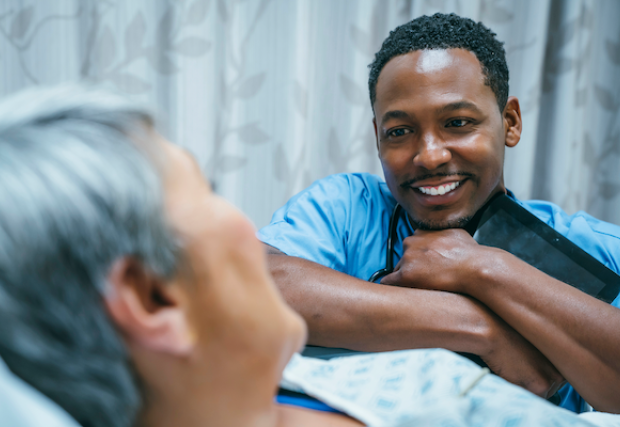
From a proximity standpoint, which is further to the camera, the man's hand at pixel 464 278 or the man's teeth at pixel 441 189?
the man's teeth at pixel 441 189

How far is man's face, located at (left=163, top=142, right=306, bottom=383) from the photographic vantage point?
37cm

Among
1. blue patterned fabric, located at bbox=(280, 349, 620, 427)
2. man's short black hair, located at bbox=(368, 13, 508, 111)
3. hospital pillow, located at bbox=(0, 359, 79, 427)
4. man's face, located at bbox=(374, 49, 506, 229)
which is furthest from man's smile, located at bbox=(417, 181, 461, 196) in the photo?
hospital pillow, located at bbox=(0, 359, 79, 427)

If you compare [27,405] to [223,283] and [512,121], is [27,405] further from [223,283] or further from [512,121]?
[512,121]

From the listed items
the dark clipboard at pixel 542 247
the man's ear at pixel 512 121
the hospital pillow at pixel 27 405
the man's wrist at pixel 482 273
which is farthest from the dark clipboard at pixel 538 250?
the hospital pillow at pixel 27 405

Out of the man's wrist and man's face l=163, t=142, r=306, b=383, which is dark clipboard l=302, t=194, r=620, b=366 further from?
man's face l=163, t=142, r=306, b=383

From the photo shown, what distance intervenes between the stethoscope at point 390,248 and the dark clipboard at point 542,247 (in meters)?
0.19

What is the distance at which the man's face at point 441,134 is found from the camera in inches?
34.2

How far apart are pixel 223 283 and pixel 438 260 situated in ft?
1.68

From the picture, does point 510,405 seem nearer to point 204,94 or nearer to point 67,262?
point 67,262

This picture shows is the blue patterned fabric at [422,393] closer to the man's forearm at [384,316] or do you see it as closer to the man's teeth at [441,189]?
the man's forearm at [384,316]

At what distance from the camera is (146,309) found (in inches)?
14.0

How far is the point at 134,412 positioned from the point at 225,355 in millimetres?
90

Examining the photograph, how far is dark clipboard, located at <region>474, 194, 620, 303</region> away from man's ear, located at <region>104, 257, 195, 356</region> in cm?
71

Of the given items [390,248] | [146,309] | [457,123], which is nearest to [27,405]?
[146,309]
